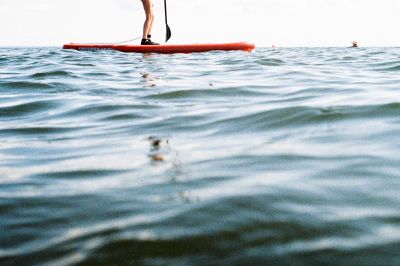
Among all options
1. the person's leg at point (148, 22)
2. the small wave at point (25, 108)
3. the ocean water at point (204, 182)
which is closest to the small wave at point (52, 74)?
the small wave at point (25, 108)

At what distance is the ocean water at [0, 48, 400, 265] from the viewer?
1.33 meters

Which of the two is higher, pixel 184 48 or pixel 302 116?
pixel 184 48

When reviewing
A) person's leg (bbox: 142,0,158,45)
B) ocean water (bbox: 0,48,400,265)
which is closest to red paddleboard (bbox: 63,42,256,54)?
person's leg (bbox: 142,0,158,45)

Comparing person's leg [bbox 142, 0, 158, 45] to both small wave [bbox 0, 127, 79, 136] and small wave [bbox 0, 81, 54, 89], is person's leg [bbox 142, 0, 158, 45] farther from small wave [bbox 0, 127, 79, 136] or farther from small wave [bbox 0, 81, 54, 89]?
small wave [bbox 0, 127, 79, 136]

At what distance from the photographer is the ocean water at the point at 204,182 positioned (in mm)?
1333

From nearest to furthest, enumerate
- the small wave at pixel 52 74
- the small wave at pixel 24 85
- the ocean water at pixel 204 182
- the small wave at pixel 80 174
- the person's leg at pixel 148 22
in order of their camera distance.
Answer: the ocean water at pixel 204 182, the small wave at pixel 80 174, the small wave at pixel 24 85, the small wave at pixel 52 74, the person's leg at pixel 148 22

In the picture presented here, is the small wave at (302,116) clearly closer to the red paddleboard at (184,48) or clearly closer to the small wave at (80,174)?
the small wave at (80,174)

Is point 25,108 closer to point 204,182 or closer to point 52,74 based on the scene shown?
point 204,182

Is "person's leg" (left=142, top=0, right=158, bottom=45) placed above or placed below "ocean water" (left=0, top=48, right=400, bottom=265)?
above

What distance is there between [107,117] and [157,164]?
52.4 inches

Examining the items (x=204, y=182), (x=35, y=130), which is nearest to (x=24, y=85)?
(x=35, y=130)

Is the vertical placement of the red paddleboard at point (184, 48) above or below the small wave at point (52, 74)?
above

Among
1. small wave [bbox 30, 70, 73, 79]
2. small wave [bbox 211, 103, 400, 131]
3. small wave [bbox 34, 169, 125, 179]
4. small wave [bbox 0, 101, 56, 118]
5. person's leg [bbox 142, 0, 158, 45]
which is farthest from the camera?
person's leg [bbox 142, 0, 158, 45]

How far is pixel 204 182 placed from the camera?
6.17ft
